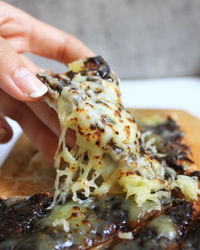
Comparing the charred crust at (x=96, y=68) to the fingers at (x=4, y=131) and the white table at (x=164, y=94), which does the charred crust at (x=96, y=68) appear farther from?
the white table at (x=164, y=94)

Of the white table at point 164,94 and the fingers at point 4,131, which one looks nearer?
the fingers at point 4,131

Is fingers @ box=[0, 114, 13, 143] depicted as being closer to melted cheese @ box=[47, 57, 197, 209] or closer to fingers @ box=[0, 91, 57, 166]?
fingers @ box=[0, 91, 57, 166]

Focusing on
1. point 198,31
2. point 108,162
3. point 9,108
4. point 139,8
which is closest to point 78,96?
point 108,162

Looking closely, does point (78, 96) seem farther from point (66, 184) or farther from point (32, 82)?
point (66, 184)

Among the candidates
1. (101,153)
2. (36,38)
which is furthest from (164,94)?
(101,153)

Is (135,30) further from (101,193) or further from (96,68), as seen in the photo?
(101,193)

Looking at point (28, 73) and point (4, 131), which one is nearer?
point (28, 73)

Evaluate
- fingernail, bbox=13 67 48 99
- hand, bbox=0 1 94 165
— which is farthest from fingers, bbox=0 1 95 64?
fingernail, bbox=13 67 48 99

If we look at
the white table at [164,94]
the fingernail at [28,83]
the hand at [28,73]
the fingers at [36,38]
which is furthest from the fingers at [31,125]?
the white table at [164,94]
